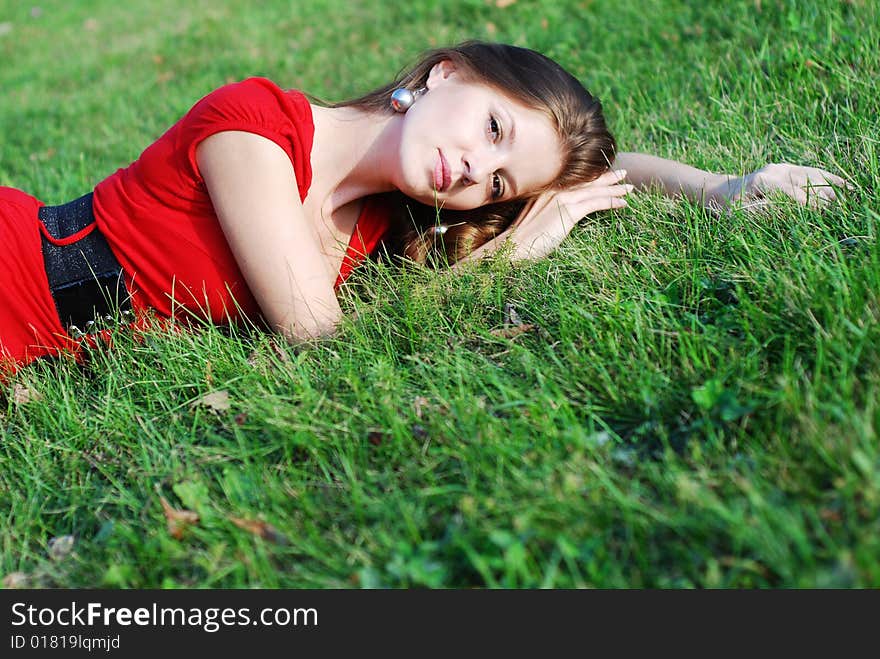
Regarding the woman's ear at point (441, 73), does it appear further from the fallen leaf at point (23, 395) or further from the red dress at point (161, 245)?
the fallen leaf at point (23, 395)

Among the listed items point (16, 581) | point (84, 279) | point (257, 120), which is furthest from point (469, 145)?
point (16, 581)

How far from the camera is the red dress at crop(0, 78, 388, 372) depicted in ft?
9.22

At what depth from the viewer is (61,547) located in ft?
7.04

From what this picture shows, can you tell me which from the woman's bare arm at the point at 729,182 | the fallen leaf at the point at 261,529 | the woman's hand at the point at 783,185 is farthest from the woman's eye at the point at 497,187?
the fallen leaf at the point at 261,529

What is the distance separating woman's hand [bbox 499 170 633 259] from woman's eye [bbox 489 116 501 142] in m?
0.43

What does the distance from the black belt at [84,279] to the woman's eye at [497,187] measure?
54.1 inches

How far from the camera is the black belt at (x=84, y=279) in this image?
288cm

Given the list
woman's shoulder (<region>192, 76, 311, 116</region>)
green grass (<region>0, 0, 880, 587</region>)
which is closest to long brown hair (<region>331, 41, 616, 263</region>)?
green grass (<region>0, 0, 880, 587</region>)

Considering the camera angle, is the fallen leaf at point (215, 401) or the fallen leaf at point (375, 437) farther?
the fallen leaf at point (215, 401)

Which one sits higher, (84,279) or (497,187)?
(84,279)

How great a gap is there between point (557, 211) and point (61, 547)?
2.04 meters

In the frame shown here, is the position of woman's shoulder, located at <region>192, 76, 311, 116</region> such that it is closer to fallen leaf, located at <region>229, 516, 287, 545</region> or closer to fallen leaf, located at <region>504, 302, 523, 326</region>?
fallen leaf, located at <region>504, 302, 523, 326</region>

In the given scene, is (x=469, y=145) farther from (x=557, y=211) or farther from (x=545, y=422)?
(x=545, y=422)
